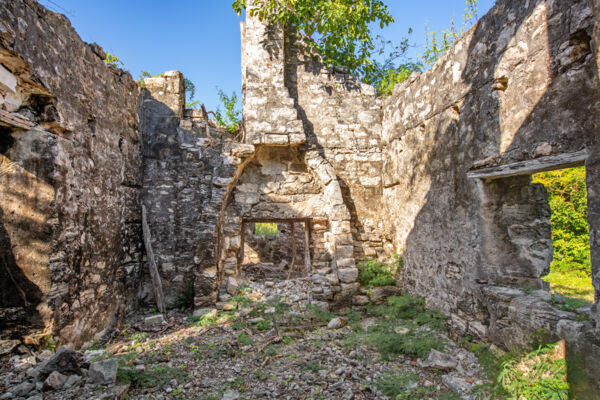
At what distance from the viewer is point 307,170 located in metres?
6.13

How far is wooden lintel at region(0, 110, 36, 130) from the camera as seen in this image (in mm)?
3006

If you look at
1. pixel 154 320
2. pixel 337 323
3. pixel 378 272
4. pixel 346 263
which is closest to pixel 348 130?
pixel 346 263

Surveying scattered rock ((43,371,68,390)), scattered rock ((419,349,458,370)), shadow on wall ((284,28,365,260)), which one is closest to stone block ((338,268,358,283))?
shadow on wall ((284,28,365,260))

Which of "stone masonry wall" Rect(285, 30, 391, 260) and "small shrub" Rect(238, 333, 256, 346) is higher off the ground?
"stone masonry wall" Rect(285, 30, 391, 260)

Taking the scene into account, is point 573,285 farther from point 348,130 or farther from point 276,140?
point 276,140

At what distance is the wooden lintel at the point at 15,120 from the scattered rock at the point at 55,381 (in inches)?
91.1

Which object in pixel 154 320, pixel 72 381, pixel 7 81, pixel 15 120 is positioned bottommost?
pixel 154 320

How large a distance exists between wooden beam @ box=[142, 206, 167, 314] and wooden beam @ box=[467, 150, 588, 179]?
16.3ft

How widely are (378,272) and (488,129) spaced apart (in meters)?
3.02

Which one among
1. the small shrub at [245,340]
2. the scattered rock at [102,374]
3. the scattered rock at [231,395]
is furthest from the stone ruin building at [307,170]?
the scattered rock at [231,395]

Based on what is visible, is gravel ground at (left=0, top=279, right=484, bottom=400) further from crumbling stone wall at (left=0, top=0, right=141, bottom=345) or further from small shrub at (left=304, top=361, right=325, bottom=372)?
crumbling stone wall at (left=0, top=0, right=141, bottom=345)

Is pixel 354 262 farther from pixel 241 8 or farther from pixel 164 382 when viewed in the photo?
pixel 241 8

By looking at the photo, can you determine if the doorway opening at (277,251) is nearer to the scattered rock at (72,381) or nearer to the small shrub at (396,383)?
the small shrub at (396,383)

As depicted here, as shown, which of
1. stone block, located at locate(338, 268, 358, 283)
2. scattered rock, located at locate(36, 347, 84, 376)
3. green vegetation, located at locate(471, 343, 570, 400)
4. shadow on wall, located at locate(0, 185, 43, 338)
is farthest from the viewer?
stone block, located at locate(338, 268, 358, 283)
